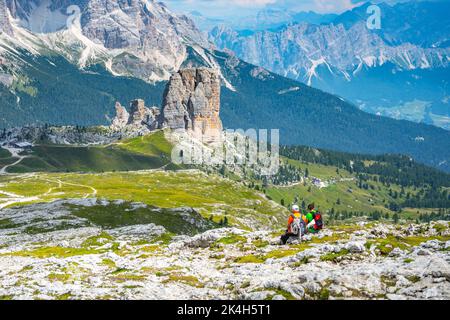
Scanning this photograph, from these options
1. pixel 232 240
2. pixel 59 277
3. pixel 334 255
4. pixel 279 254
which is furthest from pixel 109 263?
pixel 334 255

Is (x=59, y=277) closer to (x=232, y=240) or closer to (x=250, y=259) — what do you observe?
(x=250, y=259)

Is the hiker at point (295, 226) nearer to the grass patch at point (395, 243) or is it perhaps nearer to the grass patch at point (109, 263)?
the grass patch at point (395, 243)

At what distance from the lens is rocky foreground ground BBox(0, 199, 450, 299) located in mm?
46938

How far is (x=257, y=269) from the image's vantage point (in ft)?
199

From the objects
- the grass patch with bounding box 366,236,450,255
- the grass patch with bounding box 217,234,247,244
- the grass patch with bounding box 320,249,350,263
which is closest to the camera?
the grass patch with bounding box 320,249,350,263

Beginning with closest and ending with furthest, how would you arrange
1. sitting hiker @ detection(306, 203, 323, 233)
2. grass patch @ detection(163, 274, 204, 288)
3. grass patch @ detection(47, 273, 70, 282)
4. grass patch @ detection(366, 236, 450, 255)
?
grass patch @ detection(163, 274, 204, 288), grass patch @ detection(47, 273, 70, 282), grass patch @ detection(366, 236, 450, 255), sitting hiker @ detection(306, 203, 323, 233)

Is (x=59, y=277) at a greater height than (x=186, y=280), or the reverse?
(x=186, y=280)

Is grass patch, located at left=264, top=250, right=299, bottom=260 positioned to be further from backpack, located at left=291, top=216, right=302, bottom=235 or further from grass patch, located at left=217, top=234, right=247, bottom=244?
grass patch, located at left=217, top=234, right=247, bottom=244

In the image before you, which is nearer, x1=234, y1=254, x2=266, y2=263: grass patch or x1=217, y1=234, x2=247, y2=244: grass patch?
x1=234, y1=254, x2=266, y2=263: grass patch

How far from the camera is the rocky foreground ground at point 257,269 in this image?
4694cm

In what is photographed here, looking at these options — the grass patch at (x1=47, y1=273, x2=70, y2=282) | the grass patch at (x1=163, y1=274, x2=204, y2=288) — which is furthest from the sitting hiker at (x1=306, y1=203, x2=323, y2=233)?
the grass patch at (x1=47, y1=273, x2=70, y2=282)
